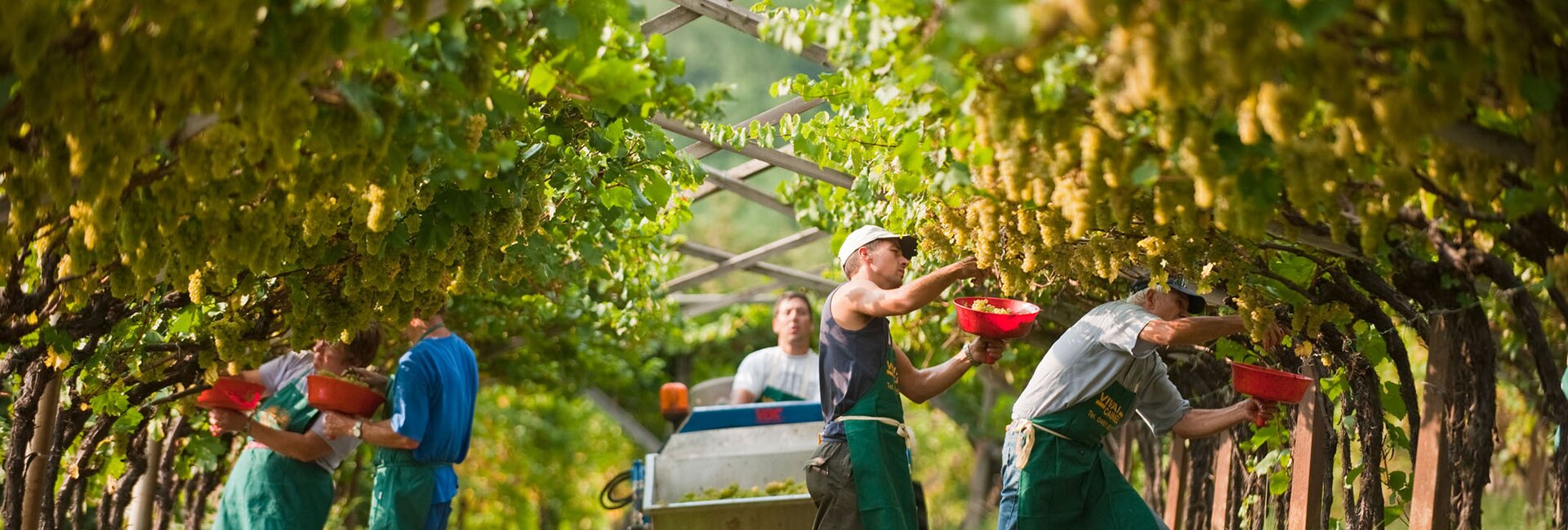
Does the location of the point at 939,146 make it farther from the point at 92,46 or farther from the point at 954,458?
the point at 954,458

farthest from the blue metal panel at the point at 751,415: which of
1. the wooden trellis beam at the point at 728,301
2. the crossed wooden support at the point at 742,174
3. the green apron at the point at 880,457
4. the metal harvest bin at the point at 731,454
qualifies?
the wooden trellis beam at the point at 728,301

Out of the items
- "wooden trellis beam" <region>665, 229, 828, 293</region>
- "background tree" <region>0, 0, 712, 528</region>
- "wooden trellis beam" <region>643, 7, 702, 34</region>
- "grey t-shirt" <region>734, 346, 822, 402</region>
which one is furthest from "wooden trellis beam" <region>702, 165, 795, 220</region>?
"background tree" <region>0, 0, 712, 528</region>

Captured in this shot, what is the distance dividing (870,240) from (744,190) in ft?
8.18

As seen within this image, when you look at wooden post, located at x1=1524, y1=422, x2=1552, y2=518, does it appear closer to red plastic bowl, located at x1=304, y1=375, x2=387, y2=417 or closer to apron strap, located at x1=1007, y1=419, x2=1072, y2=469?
apron strap, located at x1=1007, y1=419, x2=1072, y2=469

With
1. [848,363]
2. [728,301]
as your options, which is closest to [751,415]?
[848,363]

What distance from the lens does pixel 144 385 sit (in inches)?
200

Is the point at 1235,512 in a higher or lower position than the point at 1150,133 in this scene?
lower

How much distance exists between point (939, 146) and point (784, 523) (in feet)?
8.72

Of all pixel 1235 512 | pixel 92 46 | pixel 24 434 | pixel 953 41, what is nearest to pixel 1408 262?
pixel 953 41

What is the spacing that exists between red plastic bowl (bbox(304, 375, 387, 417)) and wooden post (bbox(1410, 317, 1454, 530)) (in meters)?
3.53

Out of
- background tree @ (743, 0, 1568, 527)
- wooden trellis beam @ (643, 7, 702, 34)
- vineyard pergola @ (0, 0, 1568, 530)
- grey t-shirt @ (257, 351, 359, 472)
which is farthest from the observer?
grey t-shirt @ (257, 351, 359, 472)

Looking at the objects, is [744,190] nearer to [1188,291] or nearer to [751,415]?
[751,415]

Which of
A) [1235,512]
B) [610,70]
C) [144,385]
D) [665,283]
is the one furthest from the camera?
[665,283]

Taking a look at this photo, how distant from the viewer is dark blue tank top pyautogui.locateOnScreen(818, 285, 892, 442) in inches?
176
